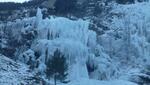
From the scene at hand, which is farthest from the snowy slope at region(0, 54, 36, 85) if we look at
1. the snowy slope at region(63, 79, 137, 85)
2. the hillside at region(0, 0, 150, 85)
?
the snowy slope at region(63, 79, 137, 85)

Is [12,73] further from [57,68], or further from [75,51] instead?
[75,51]

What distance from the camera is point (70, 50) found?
32.0 m

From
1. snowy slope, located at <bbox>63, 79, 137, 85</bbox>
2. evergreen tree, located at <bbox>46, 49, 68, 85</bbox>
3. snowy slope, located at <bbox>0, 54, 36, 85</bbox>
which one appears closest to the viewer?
snowy slope, located at <bbox>0, 54, 36, 85</bbox>

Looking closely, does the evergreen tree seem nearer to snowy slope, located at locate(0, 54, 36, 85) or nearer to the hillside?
the hillside

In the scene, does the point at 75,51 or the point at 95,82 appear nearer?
the point at 95,82

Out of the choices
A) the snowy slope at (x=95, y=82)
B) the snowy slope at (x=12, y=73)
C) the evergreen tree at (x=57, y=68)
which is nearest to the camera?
the snowy slope at (x=12, y=73)

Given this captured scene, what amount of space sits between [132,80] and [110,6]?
45.2ft

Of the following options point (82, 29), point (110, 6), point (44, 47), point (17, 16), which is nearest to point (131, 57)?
point (82, 29)

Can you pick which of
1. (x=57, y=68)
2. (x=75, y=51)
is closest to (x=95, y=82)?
(x=75, y=51)

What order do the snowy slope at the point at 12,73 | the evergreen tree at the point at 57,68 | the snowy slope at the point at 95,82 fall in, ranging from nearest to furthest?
the snowy slope at the point at 12,73
the evergreen tree at the point at 57,68
the snowy slope at the point at 95,82

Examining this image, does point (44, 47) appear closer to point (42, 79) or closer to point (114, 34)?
point (42, 79)

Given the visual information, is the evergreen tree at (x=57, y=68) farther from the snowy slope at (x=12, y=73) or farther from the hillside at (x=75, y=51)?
the snowy slope at (x=12, y=73)

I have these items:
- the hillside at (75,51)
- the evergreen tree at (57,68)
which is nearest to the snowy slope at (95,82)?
the hillside at (75,51)

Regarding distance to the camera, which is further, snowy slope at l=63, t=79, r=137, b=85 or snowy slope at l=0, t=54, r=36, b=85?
snowy slope at l=63, t=79, r=137, b=85
